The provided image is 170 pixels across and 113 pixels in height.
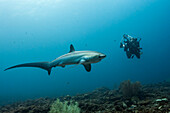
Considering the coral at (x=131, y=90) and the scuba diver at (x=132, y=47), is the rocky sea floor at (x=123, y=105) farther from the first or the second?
the scuba diver at (x=132, y=47)

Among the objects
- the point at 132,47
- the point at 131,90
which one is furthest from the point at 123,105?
the point at 132,47

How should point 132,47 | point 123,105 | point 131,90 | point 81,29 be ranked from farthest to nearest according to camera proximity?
point 81,29
point 132,47
point 131,90
point 123,105

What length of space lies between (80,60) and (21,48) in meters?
127

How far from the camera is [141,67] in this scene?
174 m

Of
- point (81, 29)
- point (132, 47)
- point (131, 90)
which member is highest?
point (81, 29)

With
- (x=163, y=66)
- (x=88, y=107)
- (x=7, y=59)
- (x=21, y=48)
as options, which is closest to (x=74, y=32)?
(x=21, y=48)

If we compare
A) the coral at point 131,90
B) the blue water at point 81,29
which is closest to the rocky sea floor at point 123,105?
the coral at point 131,90

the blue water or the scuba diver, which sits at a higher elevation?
the blue water

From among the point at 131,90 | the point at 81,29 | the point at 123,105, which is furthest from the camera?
the point at 81,29

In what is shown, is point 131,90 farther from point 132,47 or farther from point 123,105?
point 132,47

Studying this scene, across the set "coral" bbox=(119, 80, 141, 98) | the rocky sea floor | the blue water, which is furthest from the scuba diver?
the blue water

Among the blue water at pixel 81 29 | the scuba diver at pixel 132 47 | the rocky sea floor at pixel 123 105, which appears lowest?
the rocky sea floor at pixel 123 105

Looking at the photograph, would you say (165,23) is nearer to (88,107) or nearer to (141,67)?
(141,67)

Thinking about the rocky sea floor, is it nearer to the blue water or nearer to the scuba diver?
the scuba diver
